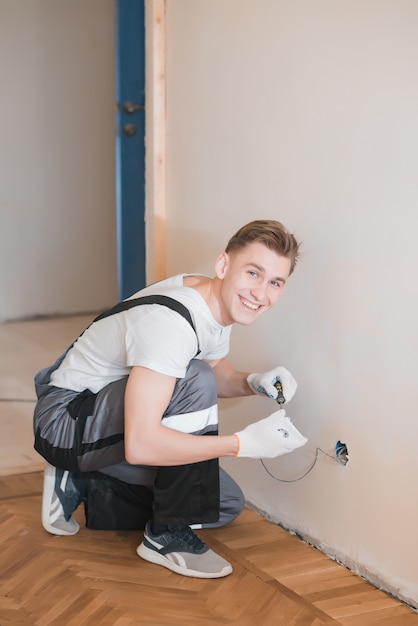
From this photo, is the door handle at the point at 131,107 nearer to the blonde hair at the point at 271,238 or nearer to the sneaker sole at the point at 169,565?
the blonde hair at the point at 271,238

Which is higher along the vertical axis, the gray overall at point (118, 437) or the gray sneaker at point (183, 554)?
the gray overall at point (118, 437)

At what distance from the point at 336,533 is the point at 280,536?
201 millimetres

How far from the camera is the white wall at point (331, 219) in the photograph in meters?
1.95

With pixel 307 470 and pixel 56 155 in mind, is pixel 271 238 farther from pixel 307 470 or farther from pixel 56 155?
pixel 56 155

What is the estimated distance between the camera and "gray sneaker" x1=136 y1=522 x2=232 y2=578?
7.06 feet

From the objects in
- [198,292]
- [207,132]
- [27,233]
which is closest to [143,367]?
[198,292]

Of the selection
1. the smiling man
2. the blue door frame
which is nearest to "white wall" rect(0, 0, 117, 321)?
the blue door frame

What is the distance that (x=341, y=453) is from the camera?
2.20 m

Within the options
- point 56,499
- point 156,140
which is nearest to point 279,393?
point 56,499

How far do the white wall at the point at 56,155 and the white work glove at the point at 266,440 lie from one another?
3264 millimetres

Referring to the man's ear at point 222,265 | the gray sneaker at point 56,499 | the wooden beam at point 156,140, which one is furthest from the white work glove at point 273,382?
the wooden beam at point 156,140

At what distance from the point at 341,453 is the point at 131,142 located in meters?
2.22

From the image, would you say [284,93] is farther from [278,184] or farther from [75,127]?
[75,127]

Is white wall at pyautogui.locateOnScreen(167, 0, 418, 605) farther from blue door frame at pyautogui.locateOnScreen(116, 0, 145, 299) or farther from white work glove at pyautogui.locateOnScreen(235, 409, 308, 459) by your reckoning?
blue door frame at pyautogui.locateOnScreen(116, 0, 145, 299)
